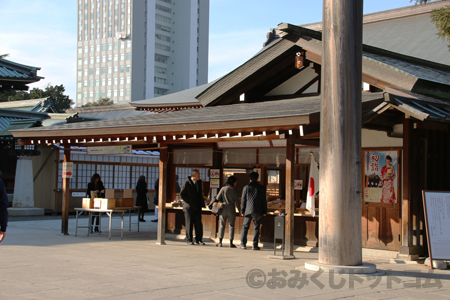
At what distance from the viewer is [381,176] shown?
11.4m

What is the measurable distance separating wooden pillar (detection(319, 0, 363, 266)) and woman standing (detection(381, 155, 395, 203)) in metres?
2.77

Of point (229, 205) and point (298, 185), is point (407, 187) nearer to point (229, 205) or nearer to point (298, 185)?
point (298, 185)

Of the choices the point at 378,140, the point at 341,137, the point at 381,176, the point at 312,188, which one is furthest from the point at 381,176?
the point at 341,137

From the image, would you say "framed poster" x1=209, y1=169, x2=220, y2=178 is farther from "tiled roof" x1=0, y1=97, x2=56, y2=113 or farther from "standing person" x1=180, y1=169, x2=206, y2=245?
"tiled roof" x1=0, y1=97, x2=56, y2=113

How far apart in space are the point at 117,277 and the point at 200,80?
111904mm

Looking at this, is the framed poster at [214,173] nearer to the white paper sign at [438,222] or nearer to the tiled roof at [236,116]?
the tiled roof at [236,116]

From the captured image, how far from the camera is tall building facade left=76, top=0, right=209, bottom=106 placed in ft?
374

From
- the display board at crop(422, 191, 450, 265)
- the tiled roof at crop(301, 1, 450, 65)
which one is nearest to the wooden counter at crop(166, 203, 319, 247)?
the display board at crop(422, 191, 450, 265)

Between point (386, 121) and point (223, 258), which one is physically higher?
point (386, 121)

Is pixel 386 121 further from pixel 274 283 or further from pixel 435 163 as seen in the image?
pixel 274 283

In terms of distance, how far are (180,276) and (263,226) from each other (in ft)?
17.4

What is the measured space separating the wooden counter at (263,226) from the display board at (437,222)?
3062mm

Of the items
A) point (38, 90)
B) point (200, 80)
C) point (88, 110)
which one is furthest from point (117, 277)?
point (200, 80)

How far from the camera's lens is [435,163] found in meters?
11.0
